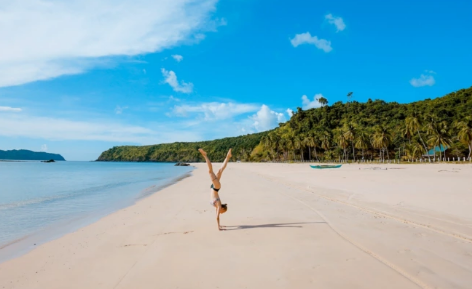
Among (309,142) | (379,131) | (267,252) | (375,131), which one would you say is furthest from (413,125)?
(267,252)

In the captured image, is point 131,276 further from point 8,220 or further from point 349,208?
point 8,220

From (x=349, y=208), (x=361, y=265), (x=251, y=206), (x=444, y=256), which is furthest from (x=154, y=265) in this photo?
(x=349, y=208)

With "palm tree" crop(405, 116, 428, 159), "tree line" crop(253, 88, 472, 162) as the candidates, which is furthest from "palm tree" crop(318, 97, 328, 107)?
"palm tree" crop(405, 116, 428, 159)

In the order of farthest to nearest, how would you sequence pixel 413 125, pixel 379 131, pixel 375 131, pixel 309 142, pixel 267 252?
pixel 309 142, pixel 375 131, pixel 379 131, pixel 413 125, pixel 267 252

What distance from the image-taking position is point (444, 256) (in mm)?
5492

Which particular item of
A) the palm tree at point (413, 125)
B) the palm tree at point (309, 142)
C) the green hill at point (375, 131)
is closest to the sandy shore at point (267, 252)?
the green hill at point (375, 131)

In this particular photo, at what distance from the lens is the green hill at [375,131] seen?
6744 centimetres

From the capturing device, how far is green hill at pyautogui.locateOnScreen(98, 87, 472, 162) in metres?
67.4

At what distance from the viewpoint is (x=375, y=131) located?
85500 millimetres

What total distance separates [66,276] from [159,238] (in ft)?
8.31

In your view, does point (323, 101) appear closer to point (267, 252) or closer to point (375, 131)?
point (375, 131)

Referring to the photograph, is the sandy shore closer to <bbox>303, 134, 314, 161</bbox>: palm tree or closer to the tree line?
the tree line

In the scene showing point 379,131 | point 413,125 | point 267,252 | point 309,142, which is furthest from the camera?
point 309,142

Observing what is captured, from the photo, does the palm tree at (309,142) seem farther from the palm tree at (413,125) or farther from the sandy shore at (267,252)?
the sandy shore at (267,252)
